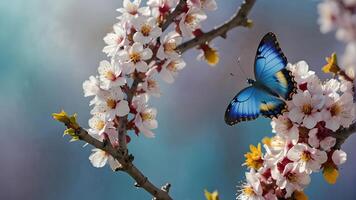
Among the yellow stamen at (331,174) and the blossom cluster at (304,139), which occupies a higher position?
the blossom cluster at (304,139)

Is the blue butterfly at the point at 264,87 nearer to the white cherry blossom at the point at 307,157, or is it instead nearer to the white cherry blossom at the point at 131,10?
the white cherry blossom at the point at 307,157

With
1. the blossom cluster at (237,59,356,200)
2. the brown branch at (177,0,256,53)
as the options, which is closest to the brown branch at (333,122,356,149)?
the blossom cluster at (237,59,356,200)

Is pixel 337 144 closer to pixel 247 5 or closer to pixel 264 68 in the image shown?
pixel 264 68

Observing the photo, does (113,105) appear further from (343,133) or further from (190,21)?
(343,133)

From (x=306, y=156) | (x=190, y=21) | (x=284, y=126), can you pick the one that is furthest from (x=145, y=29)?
(x=306, y=156)

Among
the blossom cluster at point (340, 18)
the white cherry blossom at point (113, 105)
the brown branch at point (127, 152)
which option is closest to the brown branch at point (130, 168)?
the brown branch at point (127, 152)

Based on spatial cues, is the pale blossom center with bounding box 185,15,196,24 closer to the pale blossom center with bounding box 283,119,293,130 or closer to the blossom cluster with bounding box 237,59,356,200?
the blossom cluster with bounding box 237,59,356,200
